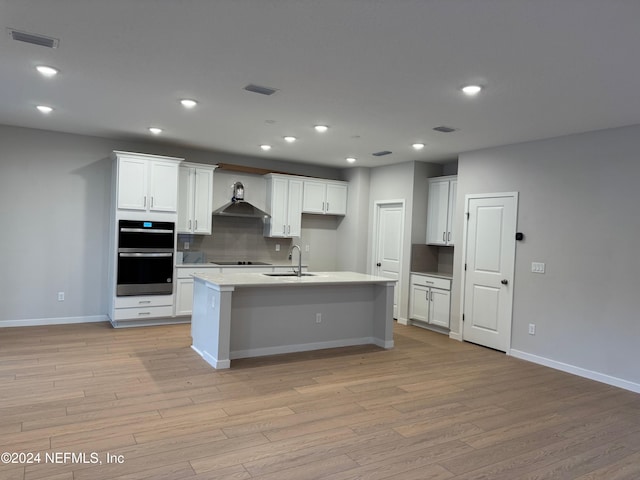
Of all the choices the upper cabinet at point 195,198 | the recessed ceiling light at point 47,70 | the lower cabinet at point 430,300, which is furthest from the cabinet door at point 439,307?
the recessed ceiling light at point 47,70

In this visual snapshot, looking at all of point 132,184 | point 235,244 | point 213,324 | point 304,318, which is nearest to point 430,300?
point 304,318

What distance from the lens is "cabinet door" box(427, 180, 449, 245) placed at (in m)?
6.99

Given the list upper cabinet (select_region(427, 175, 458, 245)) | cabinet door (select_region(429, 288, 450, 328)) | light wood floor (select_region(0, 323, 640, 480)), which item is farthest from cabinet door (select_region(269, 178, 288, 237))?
light wood floor (select_region(0, 323, 640, 480))

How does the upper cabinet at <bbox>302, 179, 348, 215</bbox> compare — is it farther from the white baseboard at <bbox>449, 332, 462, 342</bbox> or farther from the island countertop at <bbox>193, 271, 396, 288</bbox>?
the white baseboard at <bbox>449, 332, 462, 342</bbox>

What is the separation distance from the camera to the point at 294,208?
7641mm

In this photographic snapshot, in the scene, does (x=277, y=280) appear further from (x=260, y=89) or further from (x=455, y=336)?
(x=455, y=336)

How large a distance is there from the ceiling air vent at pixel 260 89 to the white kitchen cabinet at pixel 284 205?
3.53 metres

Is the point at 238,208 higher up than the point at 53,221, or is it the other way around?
the point at 238,208

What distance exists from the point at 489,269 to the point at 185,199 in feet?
14.6

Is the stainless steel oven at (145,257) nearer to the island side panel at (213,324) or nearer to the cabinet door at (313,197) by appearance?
the island side panel at (213,324)

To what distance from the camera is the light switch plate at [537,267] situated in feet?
17.1

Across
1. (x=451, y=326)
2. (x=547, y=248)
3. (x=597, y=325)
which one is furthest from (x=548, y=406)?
(x=451, y=326)

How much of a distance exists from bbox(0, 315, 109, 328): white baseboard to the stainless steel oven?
2.60ft

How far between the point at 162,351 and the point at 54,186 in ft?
9.49
